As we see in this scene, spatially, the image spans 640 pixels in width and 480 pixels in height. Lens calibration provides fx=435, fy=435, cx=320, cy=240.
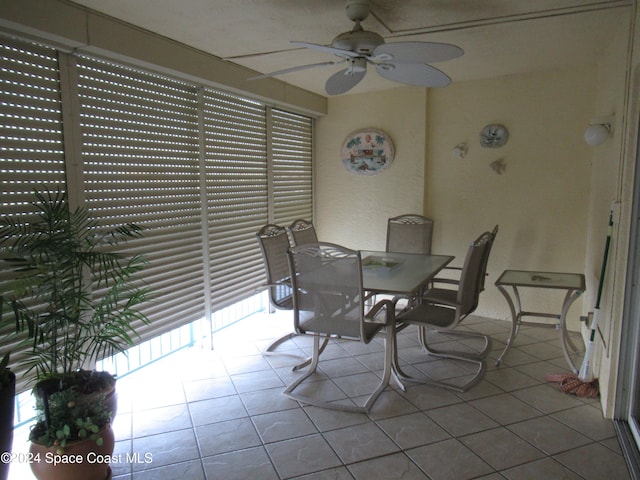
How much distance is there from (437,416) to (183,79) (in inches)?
114

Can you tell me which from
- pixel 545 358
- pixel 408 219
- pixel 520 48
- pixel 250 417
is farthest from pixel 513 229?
pixel 250 417

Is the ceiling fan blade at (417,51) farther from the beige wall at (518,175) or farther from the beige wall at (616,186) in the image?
the beige wall at (518,175)

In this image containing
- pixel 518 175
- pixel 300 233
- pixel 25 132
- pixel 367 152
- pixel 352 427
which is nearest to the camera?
pixel 25 132

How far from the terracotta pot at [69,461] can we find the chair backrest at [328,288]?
1.26m

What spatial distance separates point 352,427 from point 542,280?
5.98 feet

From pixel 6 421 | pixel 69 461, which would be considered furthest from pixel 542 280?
pixel 6 421


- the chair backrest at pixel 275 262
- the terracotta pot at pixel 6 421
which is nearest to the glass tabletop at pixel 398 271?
the chair backrest at pixel 275 262

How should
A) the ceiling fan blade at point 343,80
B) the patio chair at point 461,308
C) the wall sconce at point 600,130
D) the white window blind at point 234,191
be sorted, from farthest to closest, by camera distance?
the white window blind at point 234,191
the wall sconce at point 600,130
the patio chair at point 461,308
the ceiling fan blade at point 343,80

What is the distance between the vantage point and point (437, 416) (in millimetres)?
2545

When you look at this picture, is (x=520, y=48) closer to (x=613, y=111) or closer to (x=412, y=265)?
(x=613, y=111)

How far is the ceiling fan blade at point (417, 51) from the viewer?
2035 mm

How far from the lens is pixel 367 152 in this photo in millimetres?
4762

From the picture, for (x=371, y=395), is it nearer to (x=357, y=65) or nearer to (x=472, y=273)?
(x=472, y=273)

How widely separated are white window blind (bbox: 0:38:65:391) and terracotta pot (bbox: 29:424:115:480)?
1.64 feet
